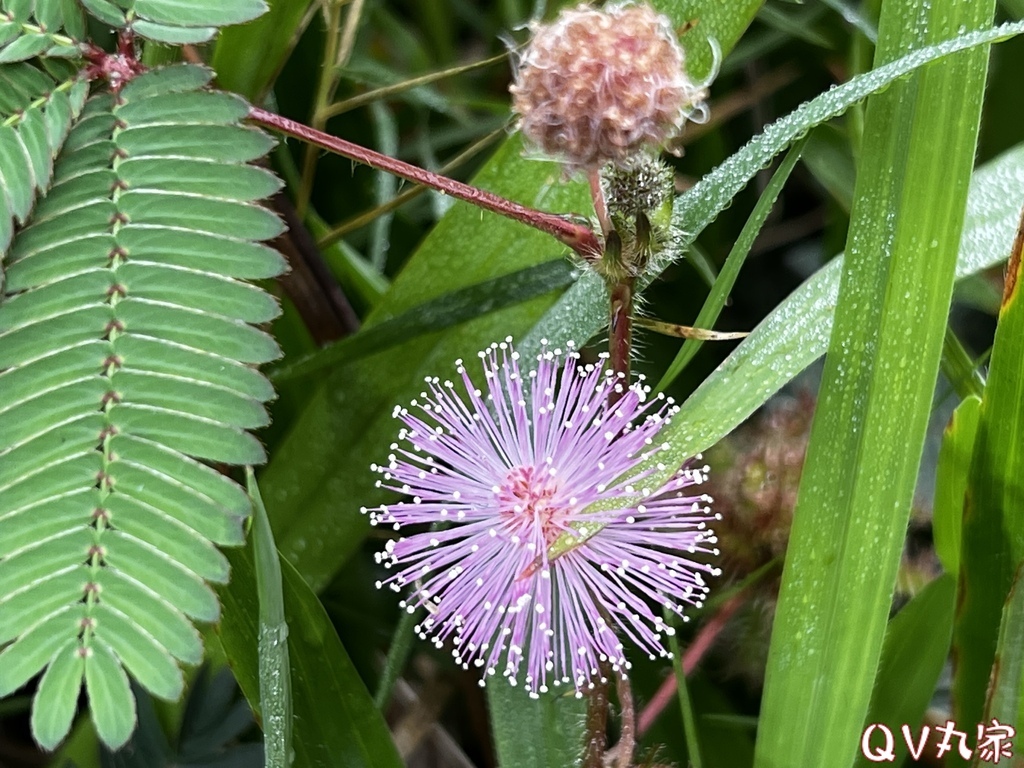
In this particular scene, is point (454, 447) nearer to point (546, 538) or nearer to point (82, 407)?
point (546, 538)

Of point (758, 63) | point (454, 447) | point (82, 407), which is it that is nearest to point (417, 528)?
point (454, 447)

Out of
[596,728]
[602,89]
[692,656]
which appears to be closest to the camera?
[602,89]

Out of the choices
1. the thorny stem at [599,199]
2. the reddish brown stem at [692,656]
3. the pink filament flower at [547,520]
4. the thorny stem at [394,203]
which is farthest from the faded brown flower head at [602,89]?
the reddish brown stem at [692,656]

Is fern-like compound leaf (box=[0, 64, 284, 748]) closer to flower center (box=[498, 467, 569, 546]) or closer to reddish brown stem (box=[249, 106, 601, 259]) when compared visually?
reddish brown stem (box=[249, 106, 601, 259])

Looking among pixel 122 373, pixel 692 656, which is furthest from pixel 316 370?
pixel 692 656

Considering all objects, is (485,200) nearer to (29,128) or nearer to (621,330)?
(621,330)

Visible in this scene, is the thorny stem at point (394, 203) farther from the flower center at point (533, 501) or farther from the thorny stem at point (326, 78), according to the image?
the flower center at point (533, 501)

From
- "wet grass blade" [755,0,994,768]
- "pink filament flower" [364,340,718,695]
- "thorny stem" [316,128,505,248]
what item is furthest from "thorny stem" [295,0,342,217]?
"wet grass blade" [755,0,994,768]
